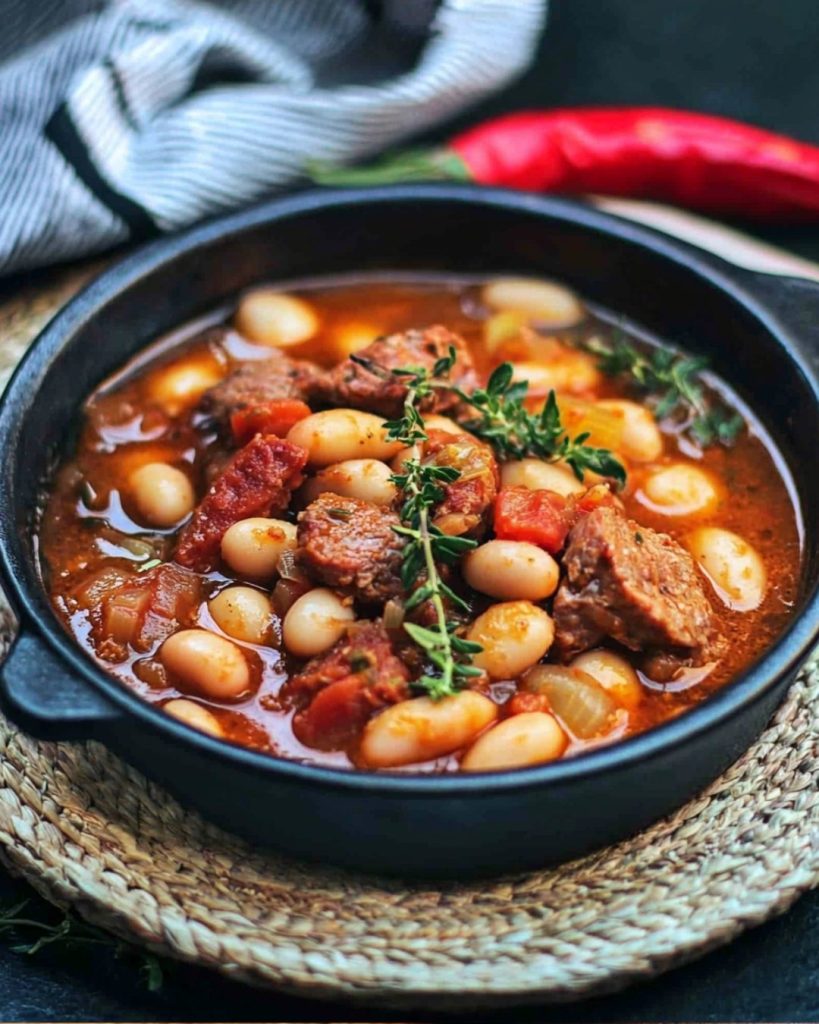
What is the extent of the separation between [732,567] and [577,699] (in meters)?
0.64

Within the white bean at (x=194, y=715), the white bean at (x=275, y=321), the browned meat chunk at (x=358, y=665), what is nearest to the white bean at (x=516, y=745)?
the browned meat chunk at (x=358, y=665)

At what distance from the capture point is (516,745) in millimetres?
2881

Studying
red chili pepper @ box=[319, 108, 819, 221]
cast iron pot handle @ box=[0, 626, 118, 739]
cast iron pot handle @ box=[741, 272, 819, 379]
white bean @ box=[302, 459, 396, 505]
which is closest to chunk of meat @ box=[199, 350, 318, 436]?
white bean @ box=[302, 459, 396, 505]

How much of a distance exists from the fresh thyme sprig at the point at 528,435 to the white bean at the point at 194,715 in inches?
40.2

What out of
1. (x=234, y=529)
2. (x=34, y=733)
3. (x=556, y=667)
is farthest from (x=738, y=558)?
(x=34, y=733)

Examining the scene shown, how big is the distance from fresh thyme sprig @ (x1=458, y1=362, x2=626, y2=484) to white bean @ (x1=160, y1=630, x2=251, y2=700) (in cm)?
89

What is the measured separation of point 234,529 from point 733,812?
1338 millimetres

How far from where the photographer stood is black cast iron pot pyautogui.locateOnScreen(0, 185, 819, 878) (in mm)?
2740

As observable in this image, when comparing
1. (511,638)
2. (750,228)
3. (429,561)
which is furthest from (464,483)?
(750,228)

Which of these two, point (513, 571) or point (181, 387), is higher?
point (513, 571)

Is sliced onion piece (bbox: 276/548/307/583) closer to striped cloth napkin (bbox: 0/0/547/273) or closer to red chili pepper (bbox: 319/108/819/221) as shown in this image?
striped cloth napkin (bbox: 0/0/547/273)

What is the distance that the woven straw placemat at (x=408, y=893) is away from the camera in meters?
2.86

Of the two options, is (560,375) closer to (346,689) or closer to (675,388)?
(675,388)

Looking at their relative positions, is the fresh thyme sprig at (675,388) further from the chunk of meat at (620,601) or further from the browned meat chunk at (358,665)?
the browned meat chunk at (358,665)
